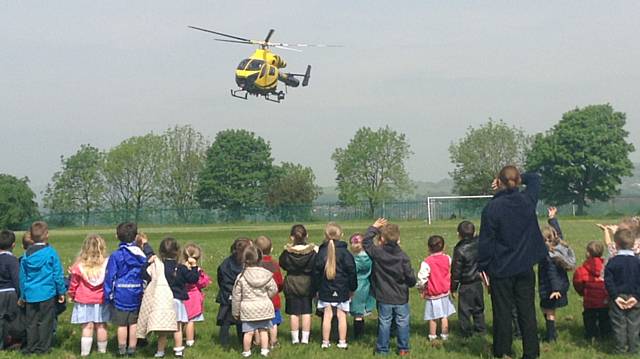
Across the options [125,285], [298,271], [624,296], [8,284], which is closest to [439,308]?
[298,271]

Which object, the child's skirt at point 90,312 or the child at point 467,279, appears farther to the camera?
the child at point 467,279

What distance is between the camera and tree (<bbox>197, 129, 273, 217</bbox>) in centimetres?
10556

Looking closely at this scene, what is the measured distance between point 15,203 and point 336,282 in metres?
83.9

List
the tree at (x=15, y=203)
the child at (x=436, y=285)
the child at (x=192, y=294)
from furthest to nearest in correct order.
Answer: the tree at (x=15, y=203), the child at (x=436, y=285), the child at (x=192, y=294)

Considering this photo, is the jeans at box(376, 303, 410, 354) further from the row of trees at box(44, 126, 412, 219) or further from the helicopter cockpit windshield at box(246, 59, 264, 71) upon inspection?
the row of trees at box(44, 126, 412, 219)

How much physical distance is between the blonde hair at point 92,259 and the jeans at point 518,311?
4.95 metres

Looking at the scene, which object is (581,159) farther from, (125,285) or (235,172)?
(125,285)

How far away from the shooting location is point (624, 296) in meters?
8.75

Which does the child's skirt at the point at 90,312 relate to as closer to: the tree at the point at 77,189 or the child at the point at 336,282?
the child at the point at 336,282

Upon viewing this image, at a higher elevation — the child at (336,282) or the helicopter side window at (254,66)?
the helicopter side window at (254,66)

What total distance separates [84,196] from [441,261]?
107m

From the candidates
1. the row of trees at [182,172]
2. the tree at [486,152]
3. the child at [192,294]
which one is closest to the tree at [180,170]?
the row of trees at [182,172]

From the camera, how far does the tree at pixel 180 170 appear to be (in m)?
110

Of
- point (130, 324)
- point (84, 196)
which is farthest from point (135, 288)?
point (84, 196)
